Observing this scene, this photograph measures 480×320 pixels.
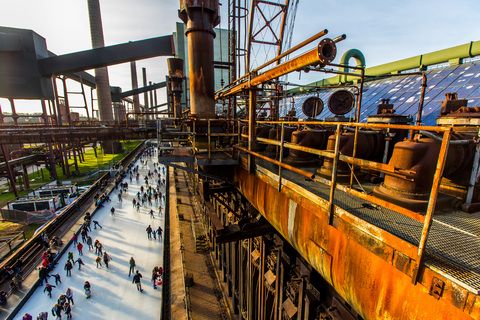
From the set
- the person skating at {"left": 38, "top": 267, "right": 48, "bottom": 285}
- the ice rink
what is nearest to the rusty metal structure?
the ice rink

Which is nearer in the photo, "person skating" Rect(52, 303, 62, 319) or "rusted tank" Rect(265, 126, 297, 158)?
"rusted tank" Rect(265, 126, 297, 158)

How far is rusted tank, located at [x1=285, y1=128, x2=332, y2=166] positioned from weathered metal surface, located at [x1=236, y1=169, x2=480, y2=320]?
166 centimetres

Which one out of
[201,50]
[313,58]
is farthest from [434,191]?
[201,50]

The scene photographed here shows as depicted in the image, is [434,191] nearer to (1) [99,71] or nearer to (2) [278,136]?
(2) [278,136]

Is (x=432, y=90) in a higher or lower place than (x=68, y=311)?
higher

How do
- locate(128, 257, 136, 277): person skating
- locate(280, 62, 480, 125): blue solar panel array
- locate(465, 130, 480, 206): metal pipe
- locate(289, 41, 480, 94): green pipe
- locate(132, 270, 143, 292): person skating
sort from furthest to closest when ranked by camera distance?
locate(289, 41, 480, 94): green pipe < locate(280, 62, 480, 125): blue solar panel array < locate(128, 257, 136, 277): person skating < locate(132, 270, 143, 292): person skating < locate(465, 130, 480, 206): metal pipe

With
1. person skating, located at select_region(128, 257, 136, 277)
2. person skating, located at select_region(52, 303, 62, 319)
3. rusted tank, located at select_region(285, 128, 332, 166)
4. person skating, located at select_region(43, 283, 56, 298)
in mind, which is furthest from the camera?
person skating, located at select_region(128, 257, 136, 277)

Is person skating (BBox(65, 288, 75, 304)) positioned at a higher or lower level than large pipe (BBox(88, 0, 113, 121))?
lower

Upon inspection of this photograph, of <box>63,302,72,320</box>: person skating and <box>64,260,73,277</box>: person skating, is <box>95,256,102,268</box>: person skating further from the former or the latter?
<box>63,302,72,320</box>: person skating

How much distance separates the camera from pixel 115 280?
41.6 feet

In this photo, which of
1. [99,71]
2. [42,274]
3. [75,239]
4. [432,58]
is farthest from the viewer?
[99,71]

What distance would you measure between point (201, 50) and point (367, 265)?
812 centimetres

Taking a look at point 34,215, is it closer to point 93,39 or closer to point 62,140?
point 62,140

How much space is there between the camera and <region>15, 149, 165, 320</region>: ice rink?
35.0ft
